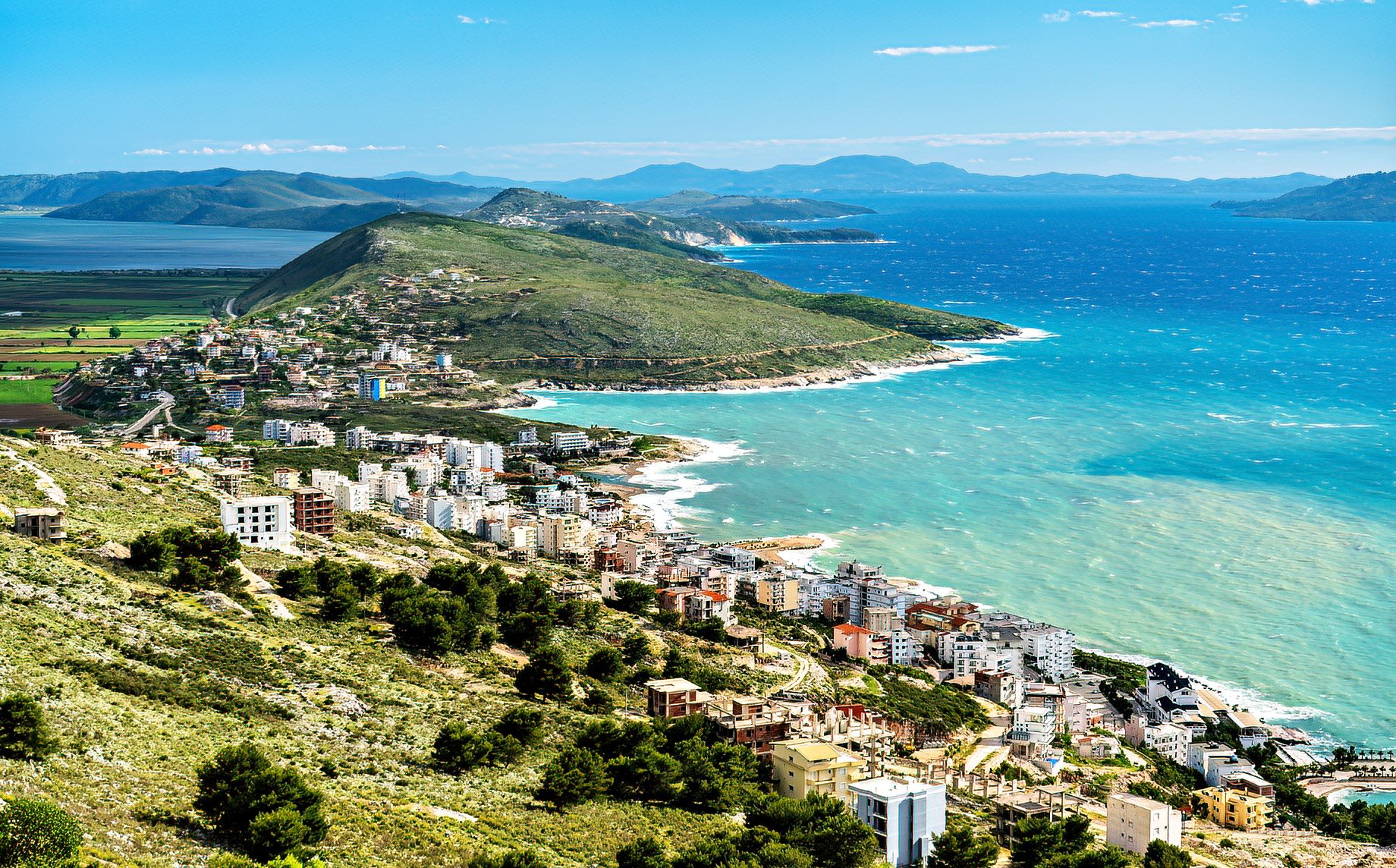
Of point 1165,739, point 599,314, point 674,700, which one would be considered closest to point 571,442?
point 599,314

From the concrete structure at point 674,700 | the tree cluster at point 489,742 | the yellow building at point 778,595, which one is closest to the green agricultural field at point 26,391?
the yellow building at point 778,595

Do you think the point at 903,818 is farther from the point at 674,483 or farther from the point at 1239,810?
the point at 674,483

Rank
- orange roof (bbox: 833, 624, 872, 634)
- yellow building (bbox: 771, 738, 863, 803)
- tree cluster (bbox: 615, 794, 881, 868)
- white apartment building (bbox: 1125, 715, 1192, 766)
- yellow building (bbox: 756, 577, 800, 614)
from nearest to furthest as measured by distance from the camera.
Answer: tree cluster (bbox: 615, 794, 881, 868) → yellow building (bbox: 771, 738, 863, 803) → white apartment building (bbox: 1125, 715, 1192, 766) → orange roof (bbox: 833, 624, 872, 634) → yellow building (bbox: 756, 577, 800, 614)

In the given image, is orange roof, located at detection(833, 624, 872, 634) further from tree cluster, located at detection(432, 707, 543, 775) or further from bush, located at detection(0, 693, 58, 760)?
bush, located at detection(0, 693, 58, 760)

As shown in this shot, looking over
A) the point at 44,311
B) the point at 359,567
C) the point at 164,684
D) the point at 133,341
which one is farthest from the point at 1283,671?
the point at 44,311

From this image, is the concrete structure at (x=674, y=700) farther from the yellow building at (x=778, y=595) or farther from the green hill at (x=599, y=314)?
the green hill at (x=599, y=314)

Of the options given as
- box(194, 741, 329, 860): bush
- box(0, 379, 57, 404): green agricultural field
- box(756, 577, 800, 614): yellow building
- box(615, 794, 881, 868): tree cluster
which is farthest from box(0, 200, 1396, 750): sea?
box(0, 379, 57, 404): green agricultural field
